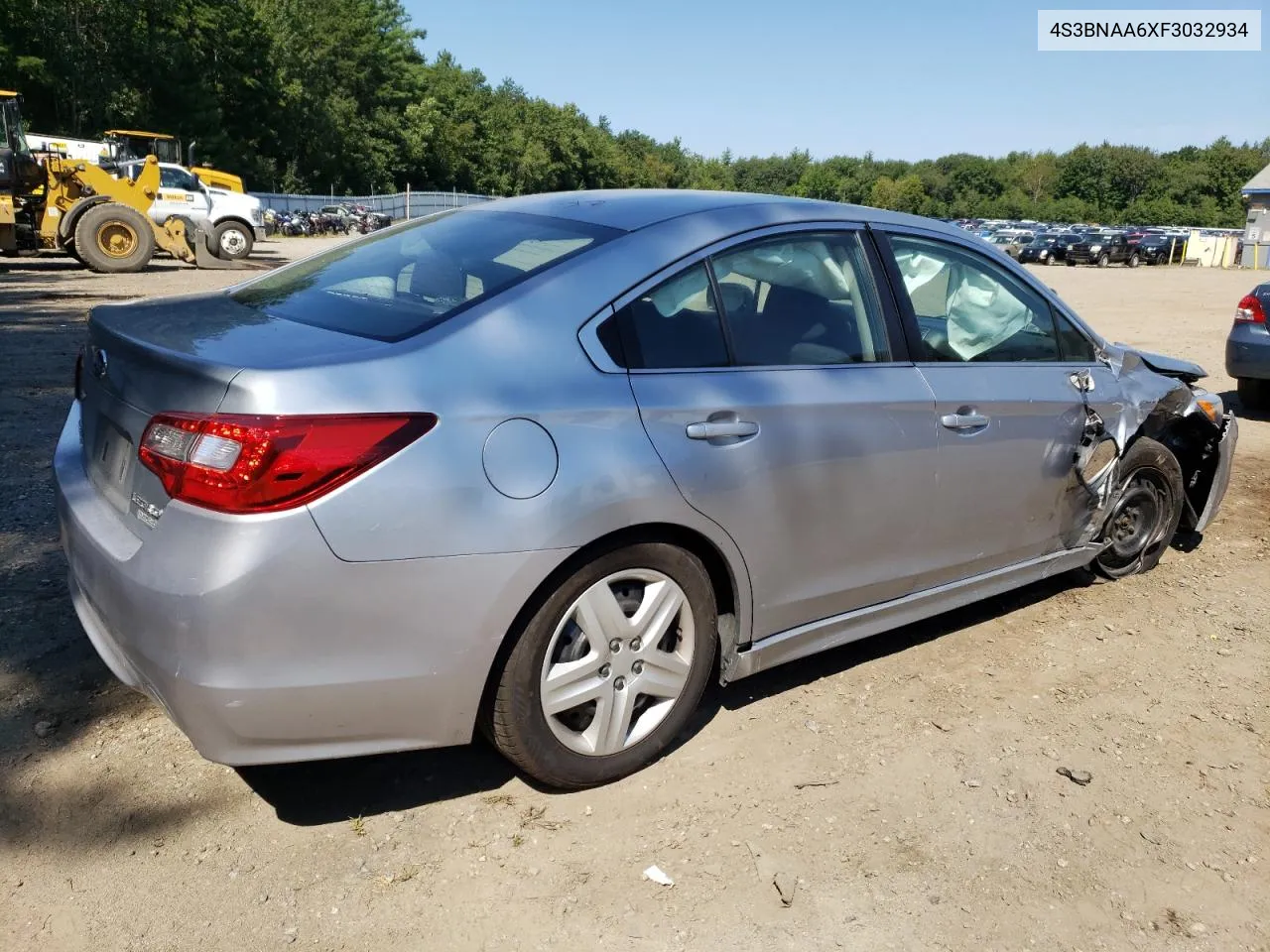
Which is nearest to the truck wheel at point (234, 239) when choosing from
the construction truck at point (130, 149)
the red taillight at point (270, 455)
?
the construction truck at point (130, 149)

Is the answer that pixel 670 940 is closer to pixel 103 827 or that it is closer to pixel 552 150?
pixel 103 827

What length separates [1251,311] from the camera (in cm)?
910

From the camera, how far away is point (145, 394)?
2650mm

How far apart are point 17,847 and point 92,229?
60.8 feet

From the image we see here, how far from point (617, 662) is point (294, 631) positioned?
0.91 m

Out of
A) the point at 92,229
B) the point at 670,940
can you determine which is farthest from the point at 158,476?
the point at 92,229

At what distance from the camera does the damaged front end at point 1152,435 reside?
4.32 meters

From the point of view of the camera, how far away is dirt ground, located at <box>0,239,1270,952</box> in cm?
255

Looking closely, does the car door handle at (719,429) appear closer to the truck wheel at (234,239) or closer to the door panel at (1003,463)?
the door panel at (1003,463)

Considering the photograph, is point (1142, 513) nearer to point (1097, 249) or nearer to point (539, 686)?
point (539, 686)

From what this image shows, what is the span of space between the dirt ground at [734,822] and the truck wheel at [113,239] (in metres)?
16.6

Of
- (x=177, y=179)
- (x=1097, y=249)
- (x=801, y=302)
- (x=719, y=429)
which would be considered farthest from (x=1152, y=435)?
(x=1097, y=249)

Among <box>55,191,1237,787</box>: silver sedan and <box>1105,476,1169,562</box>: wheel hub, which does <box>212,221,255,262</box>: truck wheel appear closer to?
<box>55,191,1237,787</box>: silver sedan

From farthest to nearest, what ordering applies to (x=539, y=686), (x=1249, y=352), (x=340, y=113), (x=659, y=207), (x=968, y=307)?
(x=340, y=113)
(x=1249, y=352)
(x=968, y=307)
(x=659, y=207)
(x=539, y=686)
